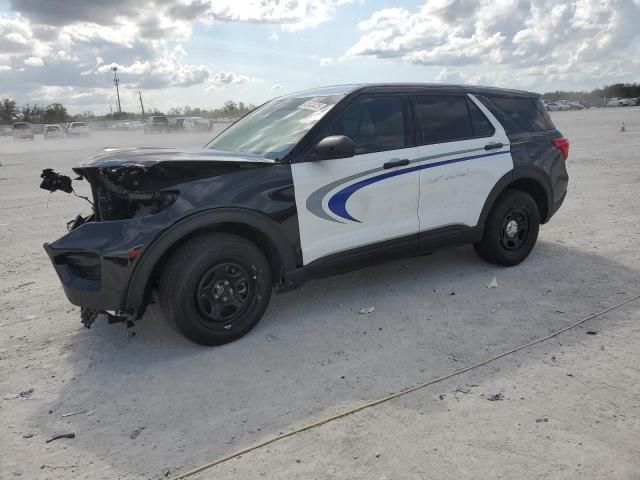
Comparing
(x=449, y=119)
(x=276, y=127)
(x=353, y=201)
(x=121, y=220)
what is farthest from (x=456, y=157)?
(x=121, y=220)

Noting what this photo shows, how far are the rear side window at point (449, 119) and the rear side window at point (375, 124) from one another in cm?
21

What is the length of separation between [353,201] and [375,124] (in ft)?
2.32

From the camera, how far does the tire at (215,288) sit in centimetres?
343

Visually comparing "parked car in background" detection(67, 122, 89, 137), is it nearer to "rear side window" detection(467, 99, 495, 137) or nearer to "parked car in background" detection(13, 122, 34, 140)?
"parked car in background" detection(13, 122, 34, 140)

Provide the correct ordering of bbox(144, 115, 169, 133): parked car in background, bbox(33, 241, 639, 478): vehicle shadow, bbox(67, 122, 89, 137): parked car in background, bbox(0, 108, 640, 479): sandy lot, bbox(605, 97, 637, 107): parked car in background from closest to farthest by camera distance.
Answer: bbox(0, 108, 640, 479): sandy lot < bbox(33, 241, 639, 478): vehicle shadow < bbox(67, 122, 89, 137): parked car in background < bbox(144, 115, 169, 133): parked car in background < bbox(605, 97, 637, 107): parked car in background

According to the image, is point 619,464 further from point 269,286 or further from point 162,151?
point 162,151

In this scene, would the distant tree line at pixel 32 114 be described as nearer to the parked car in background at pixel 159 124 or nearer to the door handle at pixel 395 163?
the parked car in background at pixel 159 124

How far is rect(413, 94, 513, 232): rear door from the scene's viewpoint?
447 cm

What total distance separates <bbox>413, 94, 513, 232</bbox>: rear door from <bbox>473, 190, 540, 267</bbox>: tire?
28cm

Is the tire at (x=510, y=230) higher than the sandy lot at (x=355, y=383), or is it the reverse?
the tire at (x=510, y=230)

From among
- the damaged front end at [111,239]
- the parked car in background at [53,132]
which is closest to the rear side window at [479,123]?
the damaged front end at [111,239]

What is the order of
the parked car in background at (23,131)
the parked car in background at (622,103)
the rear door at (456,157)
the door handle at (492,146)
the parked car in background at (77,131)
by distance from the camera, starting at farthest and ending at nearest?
the parked car in background at (622,103)
the parked car in background at (77,131)
the parked car in background at (23,131)
the door handle at (492,146)
the rear door at (456,157)

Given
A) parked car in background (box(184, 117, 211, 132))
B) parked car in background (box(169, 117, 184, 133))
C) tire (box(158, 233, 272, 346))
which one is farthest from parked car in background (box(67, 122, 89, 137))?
tire (box(158, 233, 272, 346))

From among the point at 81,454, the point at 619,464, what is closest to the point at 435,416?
the point at 619,464
